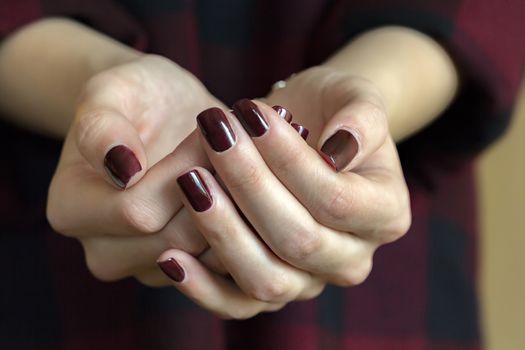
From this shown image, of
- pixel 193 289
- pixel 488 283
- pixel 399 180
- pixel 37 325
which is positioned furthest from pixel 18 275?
pixel 488 283

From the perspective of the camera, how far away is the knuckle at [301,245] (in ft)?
1.38

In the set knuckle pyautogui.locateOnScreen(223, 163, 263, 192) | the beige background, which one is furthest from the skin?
the beige background

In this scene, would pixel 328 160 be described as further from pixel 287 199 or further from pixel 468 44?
pixel 468 44

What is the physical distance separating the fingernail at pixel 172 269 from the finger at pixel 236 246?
0.08ft

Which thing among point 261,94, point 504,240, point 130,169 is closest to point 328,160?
point 130,169

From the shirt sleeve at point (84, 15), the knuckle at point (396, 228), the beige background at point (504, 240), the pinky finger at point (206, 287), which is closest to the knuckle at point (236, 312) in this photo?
the pinky finger at point (206, 287)

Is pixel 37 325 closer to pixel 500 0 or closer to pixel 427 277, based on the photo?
pixel 427 277

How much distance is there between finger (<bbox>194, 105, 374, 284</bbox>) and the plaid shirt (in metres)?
0.15

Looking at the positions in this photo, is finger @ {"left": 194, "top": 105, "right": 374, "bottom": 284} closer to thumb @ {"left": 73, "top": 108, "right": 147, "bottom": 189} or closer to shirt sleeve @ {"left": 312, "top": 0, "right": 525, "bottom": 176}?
thumb @ {"left": 73, "top": 108, "right": 147, "bottom": 189}

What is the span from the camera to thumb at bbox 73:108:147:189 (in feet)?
1.33

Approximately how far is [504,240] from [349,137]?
55 cm

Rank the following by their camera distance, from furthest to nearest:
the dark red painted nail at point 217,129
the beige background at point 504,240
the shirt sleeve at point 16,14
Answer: the beige background at point 504,240 → the shirt sleeve at point 16,14 → the dark red painted nail at point 217,129

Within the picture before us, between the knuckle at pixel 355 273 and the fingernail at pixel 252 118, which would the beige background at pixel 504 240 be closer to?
the knuckle at pixel 355 273

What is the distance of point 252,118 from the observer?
396 mm
